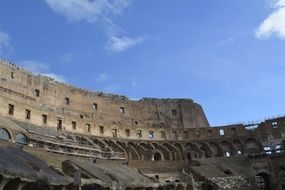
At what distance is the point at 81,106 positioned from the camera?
54.2 meters

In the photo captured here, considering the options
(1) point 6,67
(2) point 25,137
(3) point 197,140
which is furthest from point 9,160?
(3) point 197,140

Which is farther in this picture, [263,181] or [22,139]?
[263,181]

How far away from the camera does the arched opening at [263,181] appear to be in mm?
45688

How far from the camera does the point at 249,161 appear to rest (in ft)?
156

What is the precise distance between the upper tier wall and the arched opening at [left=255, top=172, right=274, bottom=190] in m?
17.4

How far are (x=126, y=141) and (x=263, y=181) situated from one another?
65.2 feet

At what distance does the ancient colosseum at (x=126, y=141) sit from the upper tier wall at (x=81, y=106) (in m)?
0.15

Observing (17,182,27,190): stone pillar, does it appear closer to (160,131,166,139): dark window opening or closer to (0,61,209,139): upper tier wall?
(0,61,209,139): upper tier wall

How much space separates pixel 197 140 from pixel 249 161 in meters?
10.9

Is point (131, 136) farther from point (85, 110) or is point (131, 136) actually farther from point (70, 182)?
point (70, 182)

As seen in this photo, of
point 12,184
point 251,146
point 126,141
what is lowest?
point 12,184

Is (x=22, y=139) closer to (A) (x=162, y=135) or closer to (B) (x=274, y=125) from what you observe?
(A) (x=162, y=135)

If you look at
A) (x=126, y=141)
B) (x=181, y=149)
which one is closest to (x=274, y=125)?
(x=181, y=149)

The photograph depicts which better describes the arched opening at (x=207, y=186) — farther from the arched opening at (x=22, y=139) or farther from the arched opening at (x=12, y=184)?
the arched opening at (x=12, y=184)
